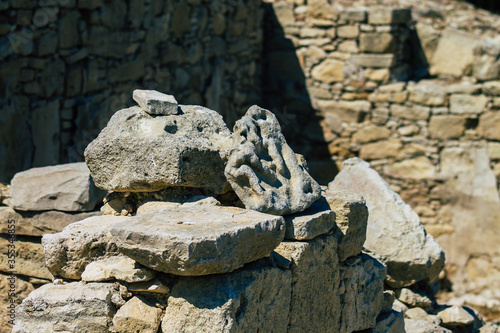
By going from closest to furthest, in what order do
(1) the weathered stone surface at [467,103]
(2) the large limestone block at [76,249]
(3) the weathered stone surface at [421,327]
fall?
(2) the large limestone block at [76,249] < (3) the weathered stone surface at [421,327] < (1) the weathered stone surface at [467,103]

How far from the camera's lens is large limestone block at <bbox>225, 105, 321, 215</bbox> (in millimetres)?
2701

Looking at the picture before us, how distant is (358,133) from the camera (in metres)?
8.34

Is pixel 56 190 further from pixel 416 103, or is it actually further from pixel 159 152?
pixel 416 103

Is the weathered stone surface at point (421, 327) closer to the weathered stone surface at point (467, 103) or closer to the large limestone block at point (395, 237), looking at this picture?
the large limestone block at point (395, 237)

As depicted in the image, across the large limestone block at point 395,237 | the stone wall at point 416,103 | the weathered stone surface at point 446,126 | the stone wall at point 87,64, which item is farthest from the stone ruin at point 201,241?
the weathered stone surface at point 446,126

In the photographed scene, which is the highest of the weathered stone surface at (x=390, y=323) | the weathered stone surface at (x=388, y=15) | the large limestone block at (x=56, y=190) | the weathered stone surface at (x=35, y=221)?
the weathered stone surface at (x=388, y=15)

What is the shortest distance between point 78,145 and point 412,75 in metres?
A: 4.69

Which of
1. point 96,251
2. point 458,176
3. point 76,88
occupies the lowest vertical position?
point 458,176

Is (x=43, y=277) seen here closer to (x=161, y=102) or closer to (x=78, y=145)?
(x=161, y=102)

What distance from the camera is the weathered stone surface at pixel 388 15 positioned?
7891 millimetres

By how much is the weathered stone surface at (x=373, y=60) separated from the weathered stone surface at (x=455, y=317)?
174 inches

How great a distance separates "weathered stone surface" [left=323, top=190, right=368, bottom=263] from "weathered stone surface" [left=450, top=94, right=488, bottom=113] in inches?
204

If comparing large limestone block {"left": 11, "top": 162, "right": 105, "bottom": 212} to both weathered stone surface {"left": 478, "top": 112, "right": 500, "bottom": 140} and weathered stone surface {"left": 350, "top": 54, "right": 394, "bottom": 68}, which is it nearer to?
weathered stone surface {"left": 350, "top": 54, "right": 394, "bottom": 68}

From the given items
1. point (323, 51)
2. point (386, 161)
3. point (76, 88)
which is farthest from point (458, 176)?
point (76, 88)
